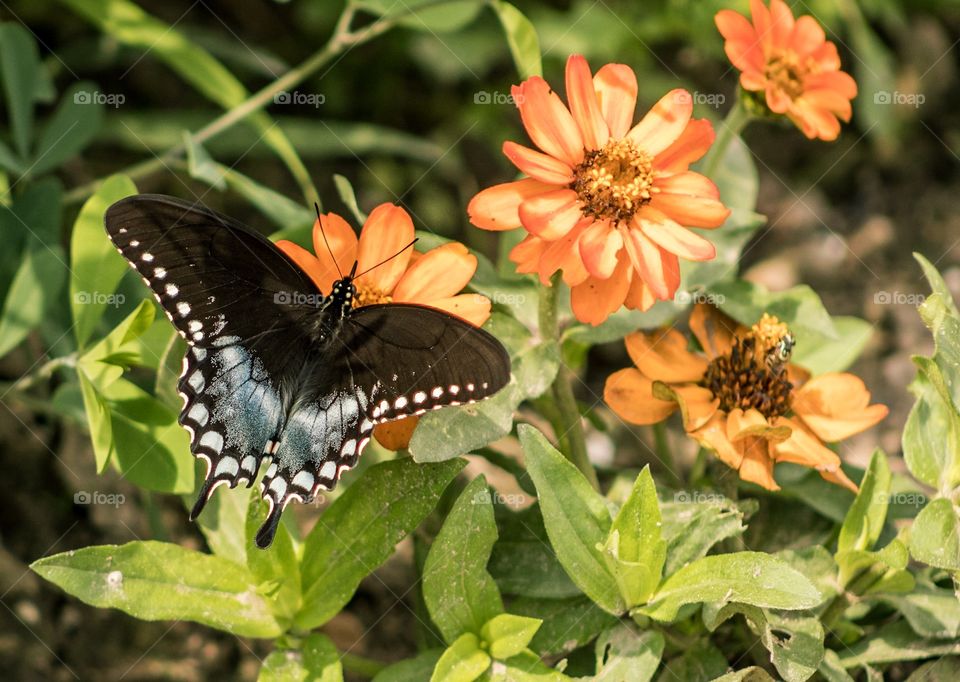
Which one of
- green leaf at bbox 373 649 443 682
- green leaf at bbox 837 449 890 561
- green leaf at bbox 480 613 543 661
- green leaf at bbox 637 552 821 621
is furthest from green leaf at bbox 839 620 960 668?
green leaf at bbox 373 649 443 682

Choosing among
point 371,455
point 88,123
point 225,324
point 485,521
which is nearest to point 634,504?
point 485,521

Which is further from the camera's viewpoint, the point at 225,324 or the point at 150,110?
the point at 150,110

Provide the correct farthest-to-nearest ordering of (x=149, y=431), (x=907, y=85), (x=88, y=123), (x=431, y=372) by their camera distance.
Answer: (x=907, y=85)
(x=88, y=123)
(x=149, y=431)
(x=431, y=372)

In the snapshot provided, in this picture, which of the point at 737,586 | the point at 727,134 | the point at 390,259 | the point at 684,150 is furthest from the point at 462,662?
the point at 727,134

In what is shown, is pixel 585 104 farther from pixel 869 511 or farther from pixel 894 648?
pixel 894 648

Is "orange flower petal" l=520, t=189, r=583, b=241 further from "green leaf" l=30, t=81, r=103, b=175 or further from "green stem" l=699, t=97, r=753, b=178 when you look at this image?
"green leaf" l=30, t=81, r=103, b=175

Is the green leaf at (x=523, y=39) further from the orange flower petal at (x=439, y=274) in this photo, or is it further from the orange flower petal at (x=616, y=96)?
the orange flower petal at (x=439, y=274)

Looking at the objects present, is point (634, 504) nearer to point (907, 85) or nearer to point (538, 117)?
point (538, 117)

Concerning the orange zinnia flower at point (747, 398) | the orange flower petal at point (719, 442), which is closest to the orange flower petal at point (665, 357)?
the orange zinnia flower at point (747, 398)
